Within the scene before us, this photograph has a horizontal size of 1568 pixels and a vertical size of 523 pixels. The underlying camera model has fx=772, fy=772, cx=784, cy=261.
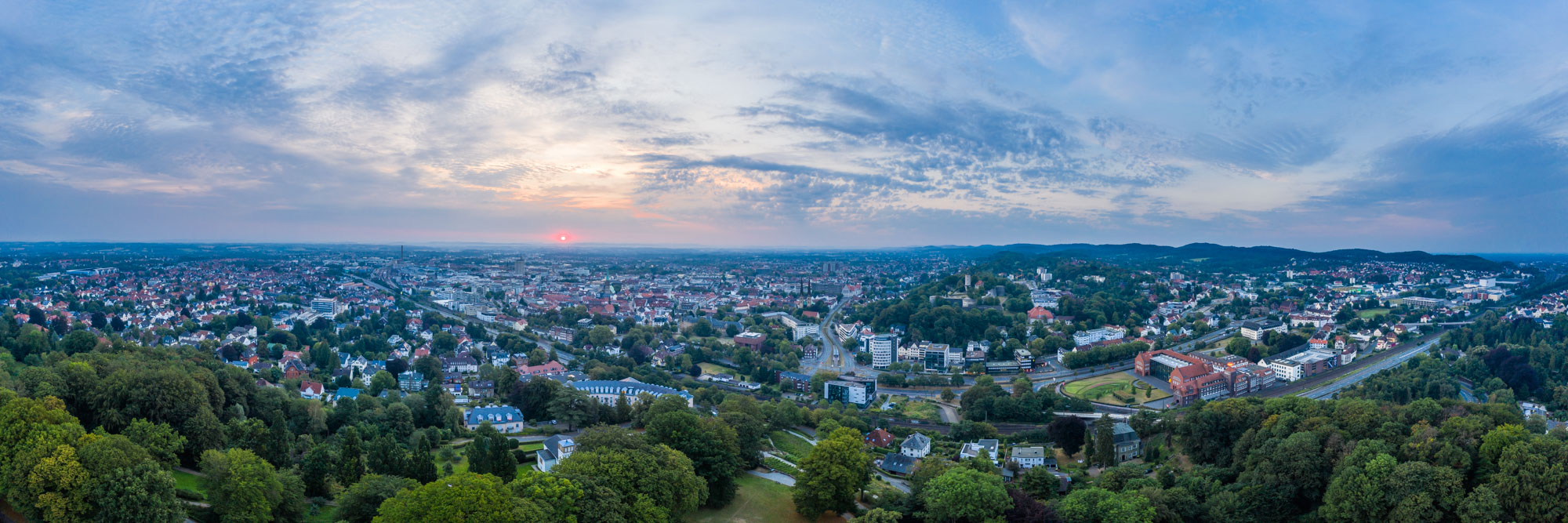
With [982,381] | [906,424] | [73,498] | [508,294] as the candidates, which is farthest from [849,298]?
[73,498]

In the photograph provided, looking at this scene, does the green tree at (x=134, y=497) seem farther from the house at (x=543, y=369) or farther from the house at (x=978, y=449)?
the house at (x=543, y=369)

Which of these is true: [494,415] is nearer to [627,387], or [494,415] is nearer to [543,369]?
[627,387]

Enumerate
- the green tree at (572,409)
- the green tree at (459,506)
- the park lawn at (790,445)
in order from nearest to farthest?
the green tree at (459,506), the park lawn at (790,445), the green tree at (572,409)

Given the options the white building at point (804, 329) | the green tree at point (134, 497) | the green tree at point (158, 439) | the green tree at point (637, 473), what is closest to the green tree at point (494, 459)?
the green tree at point (637, 473)

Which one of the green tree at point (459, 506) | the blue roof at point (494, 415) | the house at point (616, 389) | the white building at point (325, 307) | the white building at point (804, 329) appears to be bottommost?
the white building at point (804, 329)

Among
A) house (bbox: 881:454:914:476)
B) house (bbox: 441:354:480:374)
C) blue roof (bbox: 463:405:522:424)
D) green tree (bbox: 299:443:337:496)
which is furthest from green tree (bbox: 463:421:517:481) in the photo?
house (bbox: 441:354:480:374)

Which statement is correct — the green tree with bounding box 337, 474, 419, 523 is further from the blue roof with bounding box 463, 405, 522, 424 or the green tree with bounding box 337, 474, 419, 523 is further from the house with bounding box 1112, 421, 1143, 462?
the house with bounding box 1112, 421, 1143, 462

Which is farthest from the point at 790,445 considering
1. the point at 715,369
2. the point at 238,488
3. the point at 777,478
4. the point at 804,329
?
the point at 804,329
